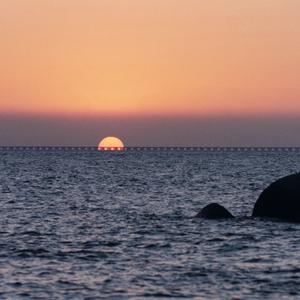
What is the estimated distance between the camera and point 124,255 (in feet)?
116

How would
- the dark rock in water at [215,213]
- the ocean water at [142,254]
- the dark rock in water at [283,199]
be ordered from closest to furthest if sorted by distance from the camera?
the ocean water at [142,254] < the dark rock in water at [283,199] < the dark rock in water at [215,213]

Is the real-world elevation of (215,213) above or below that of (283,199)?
below

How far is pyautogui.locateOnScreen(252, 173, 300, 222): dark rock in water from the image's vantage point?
150ft

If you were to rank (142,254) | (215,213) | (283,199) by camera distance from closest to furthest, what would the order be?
(142,254), (283,199), (215,213)

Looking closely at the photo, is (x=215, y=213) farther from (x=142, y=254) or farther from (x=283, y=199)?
(x=142, y=254)

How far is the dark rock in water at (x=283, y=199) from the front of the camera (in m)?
45.7

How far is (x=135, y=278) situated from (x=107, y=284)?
1354 millimetres

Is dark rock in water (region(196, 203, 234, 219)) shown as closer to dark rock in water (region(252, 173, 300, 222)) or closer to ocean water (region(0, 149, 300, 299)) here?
ocean water (region(0, 149, 300, 299))

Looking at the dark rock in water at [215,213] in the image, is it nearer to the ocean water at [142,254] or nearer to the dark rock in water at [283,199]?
the ocean water at [142,254]

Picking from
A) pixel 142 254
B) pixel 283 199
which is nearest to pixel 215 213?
pixel 283 199

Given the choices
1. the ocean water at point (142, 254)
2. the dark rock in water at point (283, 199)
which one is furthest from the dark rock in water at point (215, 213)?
the dark rock in water at point (283, 199)

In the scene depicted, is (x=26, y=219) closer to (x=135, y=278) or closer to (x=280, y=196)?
(x=280, y=196)

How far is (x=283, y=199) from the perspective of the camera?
46281 millimetres

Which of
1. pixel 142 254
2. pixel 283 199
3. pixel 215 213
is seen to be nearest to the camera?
pixel 142 254
